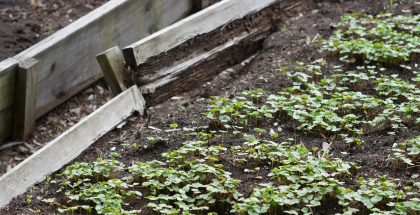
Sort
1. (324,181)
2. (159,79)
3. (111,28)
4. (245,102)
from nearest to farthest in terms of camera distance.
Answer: (324,181) → (245,102) → (159,79) → (111,28)

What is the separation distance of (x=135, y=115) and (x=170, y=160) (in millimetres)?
1047

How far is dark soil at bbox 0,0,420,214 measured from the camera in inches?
187

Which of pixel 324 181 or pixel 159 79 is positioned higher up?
pixel 159 79

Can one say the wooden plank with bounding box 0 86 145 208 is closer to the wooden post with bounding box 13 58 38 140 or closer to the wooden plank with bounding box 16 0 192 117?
the wooden post with bounding box 13 58 38 140

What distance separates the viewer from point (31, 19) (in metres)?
7.26

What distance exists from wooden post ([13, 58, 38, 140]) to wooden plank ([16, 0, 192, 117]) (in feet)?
0.47

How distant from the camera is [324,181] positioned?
4.37m

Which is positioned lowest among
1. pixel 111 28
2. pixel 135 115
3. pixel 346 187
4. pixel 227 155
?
pixel 346 187

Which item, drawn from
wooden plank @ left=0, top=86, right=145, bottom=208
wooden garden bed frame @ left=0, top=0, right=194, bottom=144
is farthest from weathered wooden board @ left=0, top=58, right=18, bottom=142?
wooden plank @ left=0, top=86, right=145, bottom=208

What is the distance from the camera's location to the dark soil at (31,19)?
6.82 m

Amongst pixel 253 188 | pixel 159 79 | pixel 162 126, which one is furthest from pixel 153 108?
pixel 253 188

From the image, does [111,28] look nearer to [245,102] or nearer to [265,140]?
[245,102]

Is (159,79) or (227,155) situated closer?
(227,155)

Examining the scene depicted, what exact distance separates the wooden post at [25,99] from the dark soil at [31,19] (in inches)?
32.9
